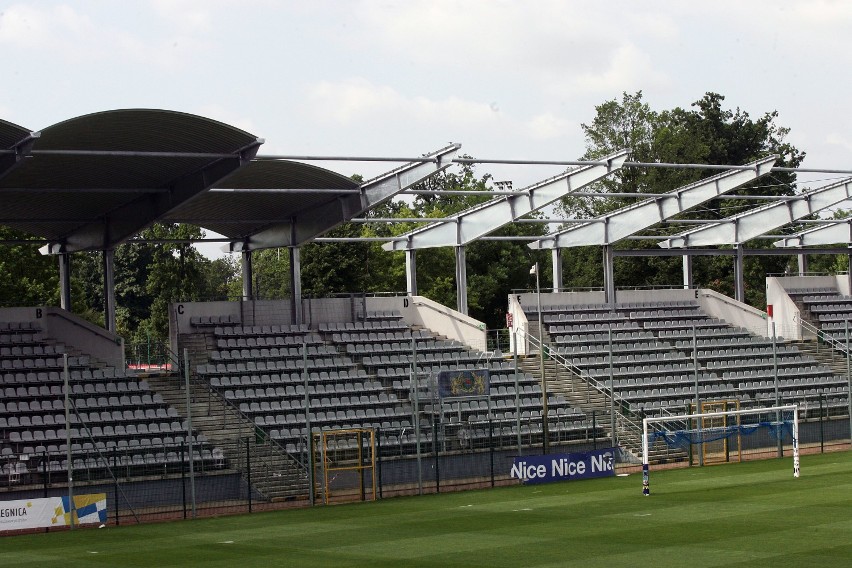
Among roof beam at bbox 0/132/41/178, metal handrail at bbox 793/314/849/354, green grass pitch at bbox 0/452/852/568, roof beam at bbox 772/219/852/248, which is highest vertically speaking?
roof beam at bbox 0/132/41/178

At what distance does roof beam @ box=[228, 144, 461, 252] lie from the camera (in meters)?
35.2

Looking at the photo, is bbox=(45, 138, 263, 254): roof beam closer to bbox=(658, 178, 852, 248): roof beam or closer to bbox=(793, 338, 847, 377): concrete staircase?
bbox=(658, 178, 852, 248): roof beam

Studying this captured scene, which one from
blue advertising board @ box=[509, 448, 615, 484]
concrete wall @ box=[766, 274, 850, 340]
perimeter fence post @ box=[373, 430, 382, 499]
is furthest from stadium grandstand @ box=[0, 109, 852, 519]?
blue advertising board @ box=[509, 448, 615, 484]

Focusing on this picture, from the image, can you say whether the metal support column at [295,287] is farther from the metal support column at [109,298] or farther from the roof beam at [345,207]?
the metal support column at [109,298]

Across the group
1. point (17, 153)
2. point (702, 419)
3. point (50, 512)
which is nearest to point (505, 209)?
point (702, 419)

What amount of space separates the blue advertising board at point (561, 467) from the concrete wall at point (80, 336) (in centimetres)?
1221

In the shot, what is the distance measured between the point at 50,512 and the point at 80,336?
36.7 feet

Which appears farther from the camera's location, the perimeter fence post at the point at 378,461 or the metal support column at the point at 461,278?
the metal support column at the point at 461,278

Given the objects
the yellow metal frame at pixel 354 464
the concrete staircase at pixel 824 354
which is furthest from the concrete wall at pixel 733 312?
the yellow metal frame at pixel 354 464

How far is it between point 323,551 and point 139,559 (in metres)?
3.12

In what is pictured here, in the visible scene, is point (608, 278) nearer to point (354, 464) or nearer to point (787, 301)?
point (787, 301)

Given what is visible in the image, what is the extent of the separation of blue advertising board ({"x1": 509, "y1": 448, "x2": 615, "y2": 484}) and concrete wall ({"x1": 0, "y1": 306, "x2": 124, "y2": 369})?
1221 cm

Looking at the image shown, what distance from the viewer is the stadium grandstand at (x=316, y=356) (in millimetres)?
30516

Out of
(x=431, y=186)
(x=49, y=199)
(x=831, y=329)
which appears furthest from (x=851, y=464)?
(x=431, y=186)
